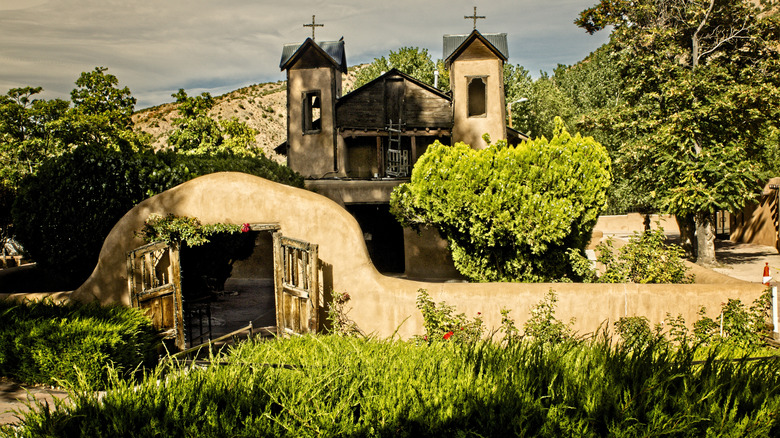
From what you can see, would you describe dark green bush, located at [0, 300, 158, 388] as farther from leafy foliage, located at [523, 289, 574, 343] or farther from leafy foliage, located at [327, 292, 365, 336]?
leafy foliage, located at [523, 289, 574, 343]

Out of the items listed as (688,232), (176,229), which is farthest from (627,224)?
(176,229)

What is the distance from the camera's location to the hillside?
73825mm

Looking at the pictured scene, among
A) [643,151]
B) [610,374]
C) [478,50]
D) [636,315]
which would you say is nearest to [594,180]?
[636,315]

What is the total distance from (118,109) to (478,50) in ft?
79.0

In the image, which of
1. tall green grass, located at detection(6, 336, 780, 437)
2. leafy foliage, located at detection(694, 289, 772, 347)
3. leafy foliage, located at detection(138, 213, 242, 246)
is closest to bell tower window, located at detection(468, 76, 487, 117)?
leafy foliage, located at detection(694, 289, 772, 347)

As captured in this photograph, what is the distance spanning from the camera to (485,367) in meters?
5.55

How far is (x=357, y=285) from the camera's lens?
10914 mm

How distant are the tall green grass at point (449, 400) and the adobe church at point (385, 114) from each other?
18607mm

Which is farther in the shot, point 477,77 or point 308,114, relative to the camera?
point 308,114

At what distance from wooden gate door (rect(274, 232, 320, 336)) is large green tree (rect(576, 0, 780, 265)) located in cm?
1626

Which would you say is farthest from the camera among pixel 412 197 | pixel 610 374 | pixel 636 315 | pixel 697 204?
pixel 697 204

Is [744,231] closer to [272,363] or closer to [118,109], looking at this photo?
[272,363]

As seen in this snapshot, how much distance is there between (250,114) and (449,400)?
80.8 metres

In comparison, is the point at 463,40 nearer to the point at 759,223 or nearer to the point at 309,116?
the point at 309,116
